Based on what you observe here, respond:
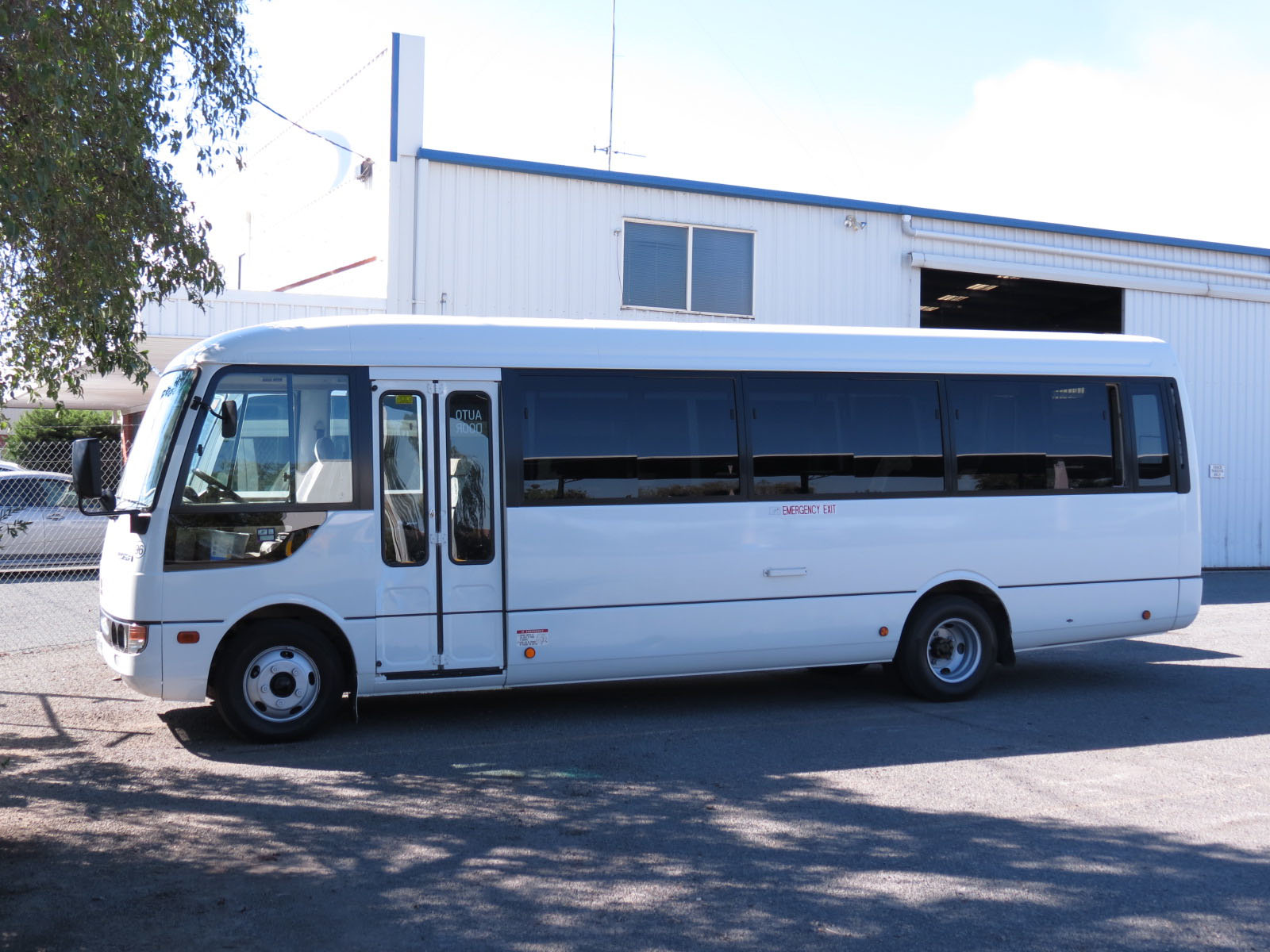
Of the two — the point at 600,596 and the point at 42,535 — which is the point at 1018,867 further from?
the point at 42,535

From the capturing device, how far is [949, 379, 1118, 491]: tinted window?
9.64m

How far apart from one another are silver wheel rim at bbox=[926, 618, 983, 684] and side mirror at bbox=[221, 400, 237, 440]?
5.62 m

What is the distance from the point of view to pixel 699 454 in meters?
8.89

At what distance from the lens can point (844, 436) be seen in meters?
9.24

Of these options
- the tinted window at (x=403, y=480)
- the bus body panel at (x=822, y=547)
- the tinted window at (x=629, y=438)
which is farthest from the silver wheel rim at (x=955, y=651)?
the tinted window at (x=403, y=480)

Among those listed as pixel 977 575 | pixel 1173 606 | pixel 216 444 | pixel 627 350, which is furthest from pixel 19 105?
pixel 1173 606

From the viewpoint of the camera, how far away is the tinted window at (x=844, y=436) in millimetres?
9086

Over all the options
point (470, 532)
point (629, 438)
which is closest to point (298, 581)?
point (470, 532)

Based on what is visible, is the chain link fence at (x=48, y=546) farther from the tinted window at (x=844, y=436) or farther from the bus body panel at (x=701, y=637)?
the tinted window at (x=844, y=436)

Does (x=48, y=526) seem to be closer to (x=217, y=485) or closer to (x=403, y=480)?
(x=217, y=485)

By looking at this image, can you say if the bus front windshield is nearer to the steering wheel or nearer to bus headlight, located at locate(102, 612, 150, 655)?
the steering wheel

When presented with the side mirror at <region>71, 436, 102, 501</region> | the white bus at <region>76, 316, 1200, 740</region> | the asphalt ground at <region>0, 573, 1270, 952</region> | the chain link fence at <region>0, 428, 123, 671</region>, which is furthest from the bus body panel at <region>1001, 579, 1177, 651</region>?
the chain link fence at <region>0, 428, 123, 671</region>

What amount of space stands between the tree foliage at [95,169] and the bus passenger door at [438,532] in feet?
6.48

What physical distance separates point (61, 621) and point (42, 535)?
473 cm
